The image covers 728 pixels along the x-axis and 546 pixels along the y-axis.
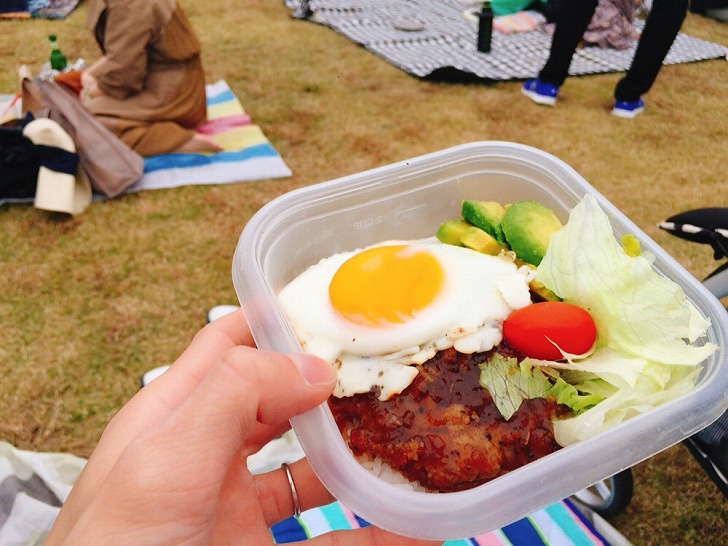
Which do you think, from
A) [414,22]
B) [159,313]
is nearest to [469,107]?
[414,22]

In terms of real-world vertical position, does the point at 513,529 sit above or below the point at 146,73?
below

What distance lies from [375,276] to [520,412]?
347mm

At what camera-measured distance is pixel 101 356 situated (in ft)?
7.71

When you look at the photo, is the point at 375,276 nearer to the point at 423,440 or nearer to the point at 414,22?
the point at 423,440

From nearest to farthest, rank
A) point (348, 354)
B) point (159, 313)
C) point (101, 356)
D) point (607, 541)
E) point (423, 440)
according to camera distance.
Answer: point (423, 440)
point (348, 354)
point (607, 541)
point (101, 356)
point (159, 313)

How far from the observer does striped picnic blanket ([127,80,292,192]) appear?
11.1ft

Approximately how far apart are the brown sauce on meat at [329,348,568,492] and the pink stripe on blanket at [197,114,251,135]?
3.27 m

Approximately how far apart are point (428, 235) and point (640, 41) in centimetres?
324

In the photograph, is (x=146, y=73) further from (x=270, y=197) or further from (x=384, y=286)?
(x=384, y=286)

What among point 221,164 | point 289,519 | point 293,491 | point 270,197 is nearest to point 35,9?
point 221,164

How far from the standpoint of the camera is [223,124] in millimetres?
3984

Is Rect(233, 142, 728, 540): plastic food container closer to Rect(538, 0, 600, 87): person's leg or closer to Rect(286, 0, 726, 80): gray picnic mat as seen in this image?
Rect(538, 0, 600, 87): person's leg

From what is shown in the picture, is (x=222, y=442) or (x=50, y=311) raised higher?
(x=222, y=442)

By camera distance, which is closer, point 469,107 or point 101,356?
point 101,356
